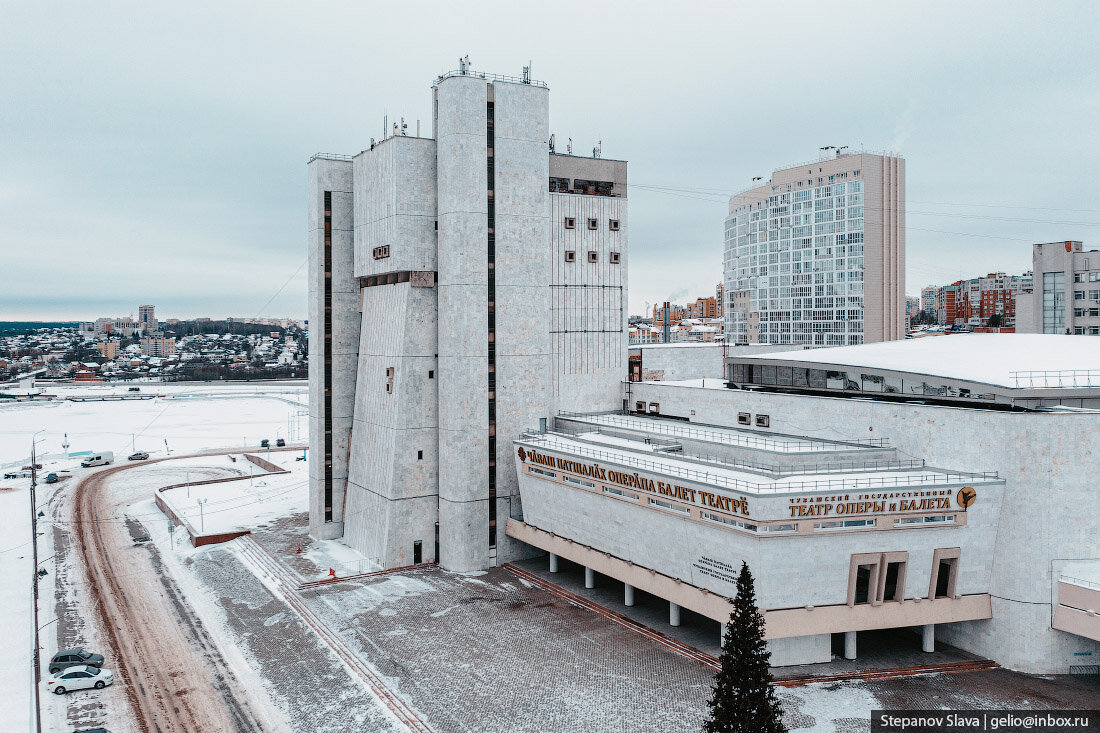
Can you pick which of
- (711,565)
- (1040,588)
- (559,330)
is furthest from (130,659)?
(1040,588)

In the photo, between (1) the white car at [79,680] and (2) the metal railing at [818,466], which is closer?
(1) the white car at [79,680]

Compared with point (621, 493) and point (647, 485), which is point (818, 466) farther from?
point (621, 493)

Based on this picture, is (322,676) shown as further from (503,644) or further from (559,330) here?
(559,330)

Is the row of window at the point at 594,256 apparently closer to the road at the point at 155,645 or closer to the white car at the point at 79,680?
the road at the point at 155,645

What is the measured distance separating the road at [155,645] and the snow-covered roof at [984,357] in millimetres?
37393

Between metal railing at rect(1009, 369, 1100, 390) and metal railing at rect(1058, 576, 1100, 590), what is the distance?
9.32 meters

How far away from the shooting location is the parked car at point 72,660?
3438cm

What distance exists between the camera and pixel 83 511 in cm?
7044

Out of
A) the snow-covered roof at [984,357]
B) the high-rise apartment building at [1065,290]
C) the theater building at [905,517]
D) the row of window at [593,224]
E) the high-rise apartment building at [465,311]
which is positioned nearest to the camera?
the theater building at [905,517]

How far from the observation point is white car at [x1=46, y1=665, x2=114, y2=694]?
3306 cm

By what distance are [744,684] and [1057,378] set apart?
26.4 meters

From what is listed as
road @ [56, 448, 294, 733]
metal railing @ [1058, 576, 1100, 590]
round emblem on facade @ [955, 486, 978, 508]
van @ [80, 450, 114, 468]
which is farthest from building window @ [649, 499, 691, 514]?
van @ [80, 450, 114, 468]

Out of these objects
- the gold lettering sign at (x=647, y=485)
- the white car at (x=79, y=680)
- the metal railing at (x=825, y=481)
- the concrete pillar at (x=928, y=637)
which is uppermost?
the metal railing at (x=825, y=481)

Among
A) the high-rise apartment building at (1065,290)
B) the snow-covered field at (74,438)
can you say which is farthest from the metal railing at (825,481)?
the high-rise apartment building at (1065,290)
